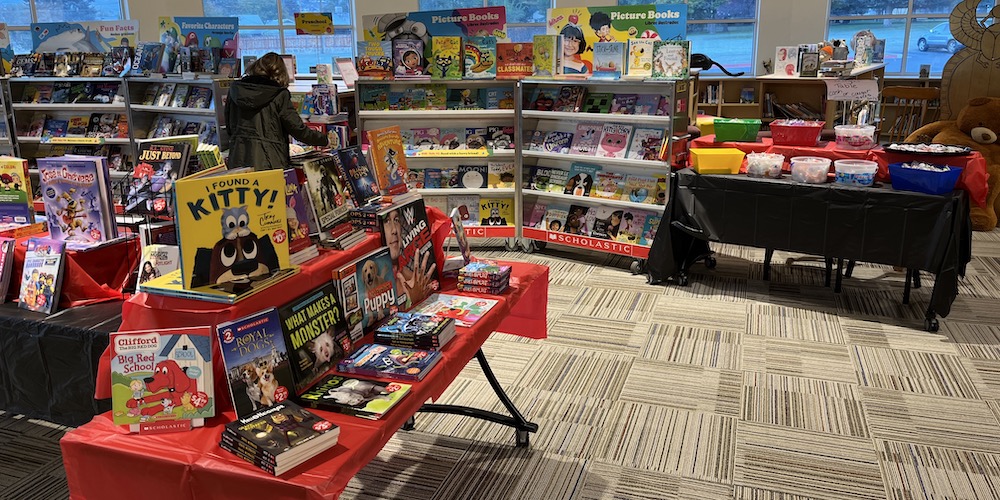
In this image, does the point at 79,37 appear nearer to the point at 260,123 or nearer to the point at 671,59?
A: the point at 260,123

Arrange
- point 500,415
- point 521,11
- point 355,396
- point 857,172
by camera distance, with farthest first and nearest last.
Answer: point 521,11
point 857,172
point 500,415
point 355,396

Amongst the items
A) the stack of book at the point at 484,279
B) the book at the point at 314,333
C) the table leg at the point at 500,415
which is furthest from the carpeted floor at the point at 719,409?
the book at the point at 314,333

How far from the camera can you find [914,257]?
15.0 feet

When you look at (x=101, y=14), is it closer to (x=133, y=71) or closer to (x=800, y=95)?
(x=133, y=71)

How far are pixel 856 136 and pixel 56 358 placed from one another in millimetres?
4903

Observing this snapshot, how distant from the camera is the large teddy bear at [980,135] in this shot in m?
6.56

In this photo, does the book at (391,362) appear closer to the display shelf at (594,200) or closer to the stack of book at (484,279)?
the stack of book at (484,279)

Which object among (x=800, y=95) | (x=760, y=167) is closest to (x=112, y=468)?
(x=760, y=167)

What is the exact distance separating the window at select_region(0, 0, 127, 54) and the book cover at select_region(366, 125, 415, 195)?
1148 centimetres

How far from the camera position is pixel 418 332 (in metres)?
2.42

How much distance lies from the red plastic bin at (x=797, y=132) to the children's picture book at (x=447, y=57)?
8.29ft

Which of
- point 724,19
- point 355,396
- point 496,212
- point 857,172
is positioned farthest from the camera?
point 724,19

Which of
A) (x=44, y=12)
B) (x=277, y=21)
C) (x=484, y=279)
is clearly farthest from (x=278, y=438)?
(x=44, y=12)

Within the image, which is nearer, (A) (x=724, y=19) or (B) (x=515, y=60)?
(B) (x=515, y=60)
